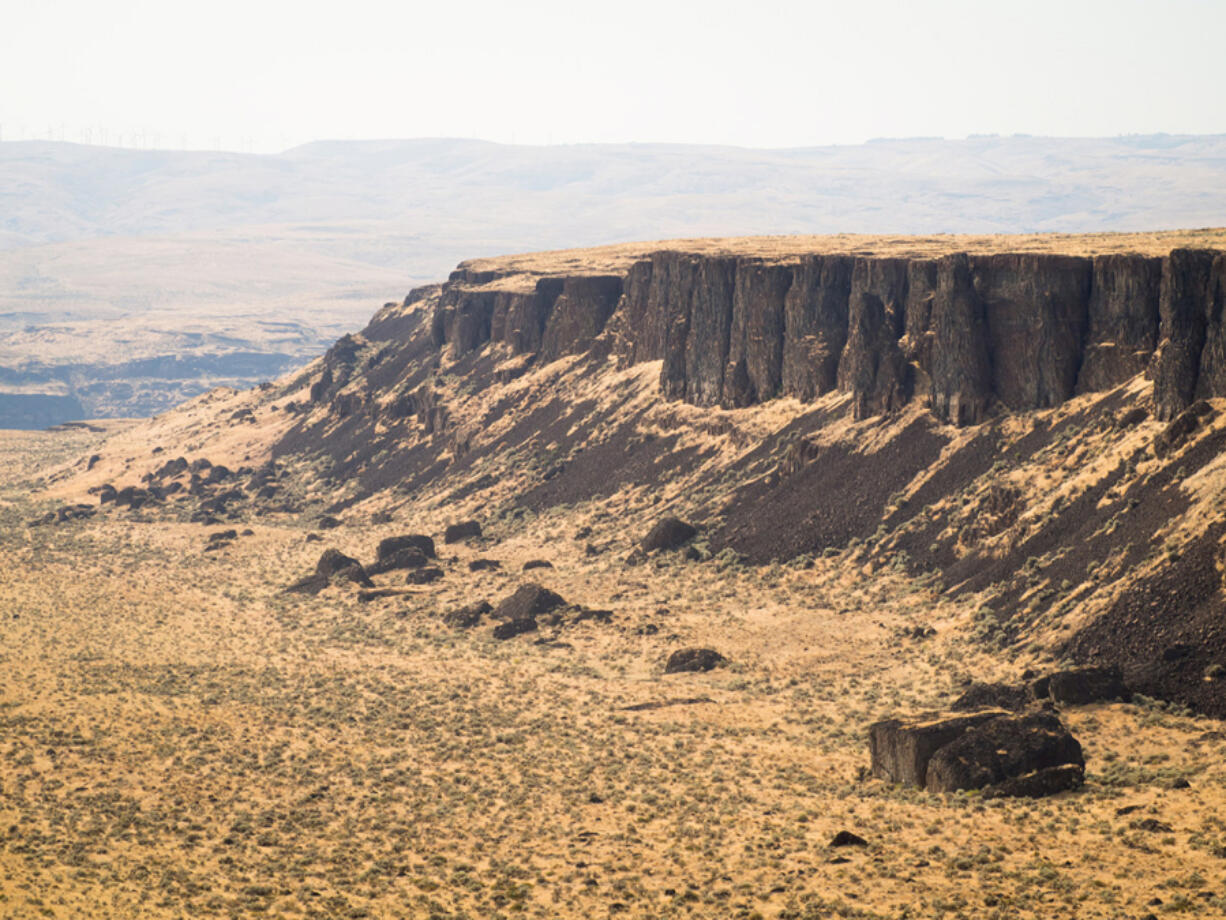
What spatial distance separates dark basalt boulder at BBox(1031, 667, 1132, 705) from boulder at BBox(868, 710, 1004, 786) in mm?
5069

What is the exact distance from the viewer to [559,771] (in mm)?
43812

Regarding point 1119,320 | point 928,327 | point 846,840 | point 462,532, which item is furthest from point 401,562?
point 846,840

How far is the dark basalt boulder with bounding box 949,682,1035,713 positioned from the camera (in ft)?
147

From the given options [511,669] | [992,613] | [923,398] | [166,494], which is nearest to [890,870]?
[992,613]

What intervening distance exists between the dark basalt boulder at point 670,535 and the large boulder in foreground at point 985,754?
118 feet

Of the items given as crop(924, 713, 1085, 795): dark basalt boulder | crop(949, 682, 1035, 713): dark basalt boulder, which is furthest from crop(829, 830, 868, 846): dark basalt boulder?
crop(949, 682, 1035, 713): dark basalt boulder

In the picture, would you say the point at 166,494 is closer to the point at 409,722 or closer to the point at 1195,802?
the point at 409,722

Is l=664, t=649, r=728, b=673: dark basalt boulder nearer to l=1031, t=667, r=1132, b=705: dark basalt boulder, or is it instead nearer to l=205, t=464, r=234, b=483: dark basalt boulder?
l=1031, t=667, r=1132, b=705: dark basalt boulder

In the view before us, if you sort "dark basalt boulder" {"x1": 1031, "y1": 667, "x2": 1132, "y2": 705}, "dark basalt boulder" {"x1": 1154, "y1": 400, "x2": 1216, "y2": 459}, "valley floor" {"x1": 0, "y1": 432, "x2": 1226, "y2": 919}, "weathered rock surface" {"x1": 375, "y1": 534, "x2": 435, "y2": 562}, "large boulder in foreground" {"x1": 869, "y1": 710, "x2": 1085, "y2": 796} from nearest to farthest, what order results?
"valley floor" {"x1": 0, "y1": 432, "x2": 1226, "y2": 919} → "large boulder in foreground" {"x1": 869, "y1": 710, "x2": 1085, "y2": 796} → "dark basalt boulder" {"x1": 1031, "y1": 667, "x2": 1132, "y2": 705} → "dark basalt boulder" {"x1": 1154, "y1": 400, "x2": 1216, "y2": 459} → "weathered rock surface" {"x1": 375, "y1": 534, "x2": 435, "y2": 562}

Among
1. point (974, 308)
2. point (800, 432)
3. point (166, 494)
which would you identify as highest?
point (974, 308)

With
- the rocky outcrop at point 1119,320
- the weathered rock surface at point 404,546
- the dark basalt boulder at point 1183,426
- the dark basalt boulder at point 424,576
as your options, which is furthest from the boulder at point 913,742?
the weathered rock surface at point 404,546

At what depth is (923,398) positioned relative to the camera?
245ft

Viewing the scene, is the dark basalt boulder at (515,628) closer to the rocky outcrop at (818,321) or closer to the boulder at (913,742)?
the rocky outcrop at (818,321)

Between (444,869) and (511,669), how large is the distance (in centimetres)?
2439
